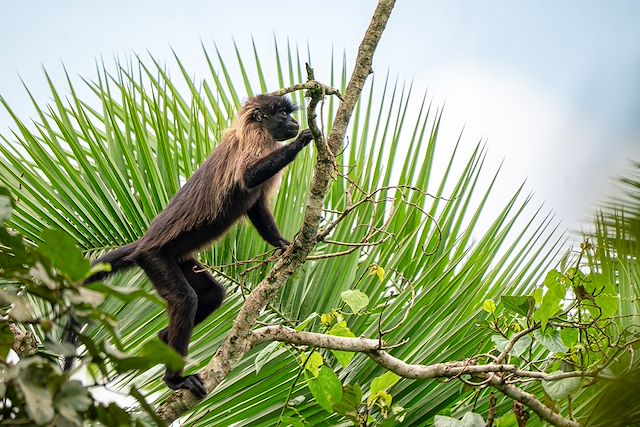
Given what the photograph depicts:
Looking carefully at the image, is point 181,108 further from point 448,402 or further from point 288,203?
point 448,402

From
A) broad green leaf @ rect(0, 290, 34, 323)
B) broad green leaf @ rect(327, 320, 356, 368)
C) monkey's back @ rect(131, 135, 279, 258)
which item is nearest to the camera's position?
broad green leaf @ rect(0, 290, 34, 323)

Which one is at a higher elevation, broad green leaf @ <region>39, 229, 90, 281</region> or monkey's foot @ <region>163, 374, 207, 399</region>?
monkey's foot @ <region>163, 374, 207, 399</region>

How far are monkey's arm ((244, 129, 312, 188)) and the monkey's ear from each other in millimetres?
658

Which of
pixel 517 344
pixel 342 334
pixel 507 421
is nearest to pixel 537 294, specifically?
pixel 517 344

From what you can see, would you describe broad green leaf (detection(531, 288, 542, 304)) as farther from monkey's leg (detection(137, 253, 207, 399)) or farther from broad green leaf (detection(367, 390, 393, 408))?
monkey's leg (detection(137, 253, 207, 399))

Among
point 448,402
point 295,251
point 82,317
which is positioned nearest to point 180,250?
point 295,251

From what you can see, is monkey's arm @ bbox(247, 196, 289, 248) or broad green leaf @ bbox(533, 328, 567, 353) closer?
broad green leaf @ bbox(533, 328, 567, 353)

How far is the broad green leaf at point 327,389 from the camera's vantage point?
3.03 meters

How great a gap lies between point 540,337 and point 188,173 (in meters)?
2.89

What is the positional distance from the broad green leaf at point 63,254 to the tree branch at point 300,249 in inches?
75.9

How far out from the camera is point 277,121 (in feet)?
16.3

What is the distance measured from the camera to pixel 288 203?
5.00 m

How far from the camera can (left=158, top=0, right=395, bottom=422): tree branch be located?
320 centimetres

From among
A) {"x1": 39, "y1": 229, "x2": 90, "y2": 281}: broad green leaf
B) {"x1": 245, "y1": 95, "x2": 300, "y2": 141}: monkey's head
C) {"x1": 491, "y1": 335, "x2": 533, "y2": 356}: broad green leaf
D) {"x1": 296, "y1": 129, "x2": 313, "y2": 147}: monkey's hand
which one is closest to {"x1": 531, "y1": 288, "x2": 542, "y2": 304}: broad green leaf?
{"x1": 491, "y1": 335, "x2": 533, "y2": 356}: broad green leaf
